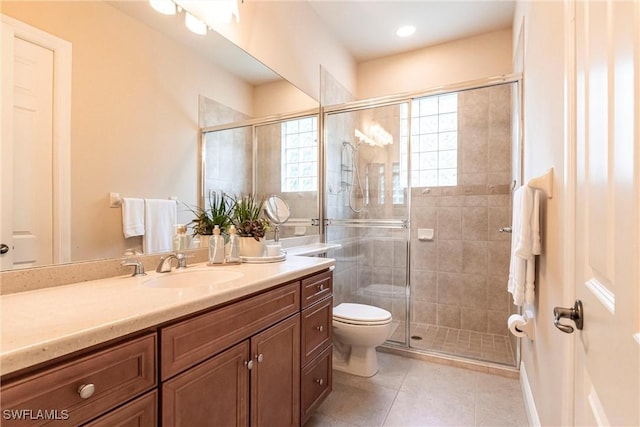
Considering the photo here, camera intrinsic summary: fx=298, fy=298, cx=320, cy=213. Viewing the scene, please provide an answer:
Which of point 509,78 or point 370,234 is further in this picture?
point 370,234

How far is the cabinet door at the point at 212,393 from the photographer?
842 mm

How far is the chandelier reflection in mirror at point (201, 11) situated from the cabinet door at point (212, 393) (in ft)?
5.15

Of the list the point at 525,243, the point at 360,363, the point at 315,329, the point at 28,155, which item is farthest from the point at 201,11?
the point at 360,363

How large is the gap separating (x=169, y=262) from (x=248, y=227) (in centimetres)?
48

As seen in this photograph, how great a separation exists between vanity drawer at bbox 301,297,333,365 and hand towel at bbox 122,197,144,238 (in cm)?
85

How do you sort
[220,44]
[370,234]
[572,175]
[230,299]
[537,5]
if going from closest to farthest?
1. [572,175]
2. [230,299]
3. [537,5]
4. [220,44]
5. [370,234]

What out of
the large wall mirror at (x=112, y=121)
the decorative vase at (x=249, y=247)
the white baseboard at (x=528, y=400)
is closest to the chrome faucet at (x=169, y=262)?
the large wall mirror at (x=112, y=121)

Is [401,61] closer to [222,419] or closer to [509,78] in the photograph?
[509,78]

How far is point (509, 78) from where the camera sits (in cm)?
224

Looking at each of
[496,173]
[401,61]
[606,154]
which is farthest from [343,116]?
[606,154]

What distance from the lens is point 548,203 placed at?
1284mm

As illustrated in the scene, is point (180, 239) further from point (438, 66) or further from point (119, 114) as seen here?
point (438, 66)

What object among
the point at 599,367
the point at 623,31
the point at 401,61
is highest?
the point at 401,61

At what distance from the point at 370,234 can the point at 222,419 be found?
2.23 m
